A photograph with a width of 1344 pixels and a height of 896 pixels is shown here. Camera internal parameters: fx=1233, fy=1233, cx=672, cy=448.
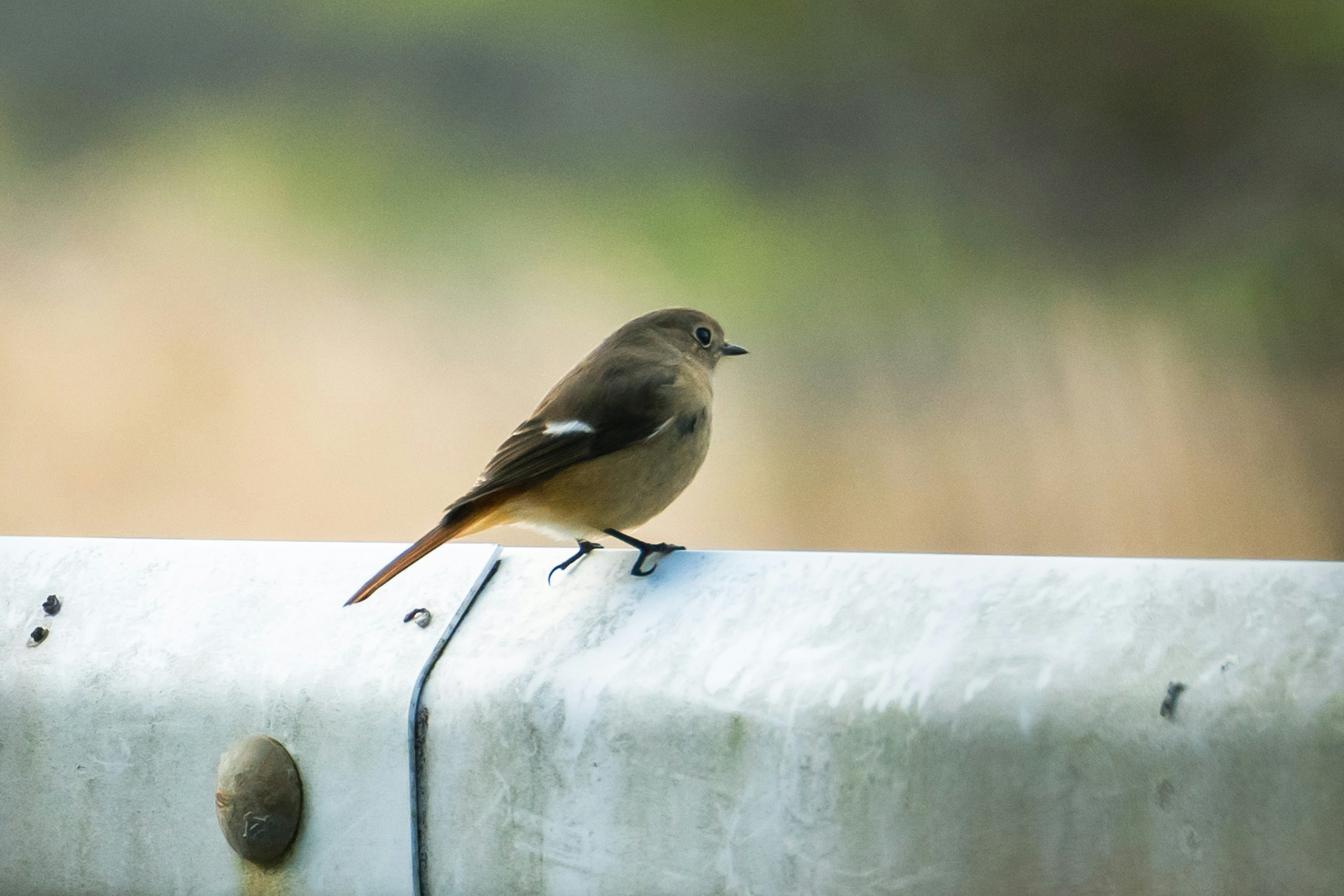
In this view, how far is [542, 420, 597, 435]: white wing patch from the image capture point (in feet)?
9.16

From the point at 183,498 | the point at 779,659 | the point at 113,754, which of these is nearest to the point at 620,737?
the point at 779,659

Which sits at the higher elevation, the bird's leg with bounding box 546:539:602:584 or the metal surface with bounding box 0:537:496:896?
the bird's leg with bounding box 546:539:602:584

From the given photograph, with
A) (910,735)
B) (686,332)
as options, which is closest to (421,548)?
(910,735)

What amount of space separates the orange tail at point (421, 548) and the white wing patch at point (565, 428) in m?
0.35

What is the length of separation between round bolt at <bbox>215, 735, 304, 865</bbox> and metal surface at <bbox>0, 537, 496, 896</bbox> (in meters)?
0.02

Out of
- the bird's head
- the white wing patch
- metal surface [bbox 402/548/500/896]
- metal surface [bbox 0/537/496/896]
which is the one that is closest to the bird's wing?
the white wing patch

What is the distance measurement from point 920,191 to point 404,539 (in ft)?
8.82

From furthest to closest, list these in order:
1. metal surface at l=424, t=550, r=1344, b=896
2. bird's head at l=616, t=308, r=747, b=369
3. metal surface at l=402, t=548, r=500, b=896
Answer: bird's head at l=616, t=308, r=747, b=369
metal surface at l=402, t=548, r=500, b=896
metal surface at l=424, t=550, r=1344, b=896

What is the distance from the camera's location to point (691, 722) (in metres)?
1.51

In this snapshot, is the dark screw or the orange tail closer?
the dark screw

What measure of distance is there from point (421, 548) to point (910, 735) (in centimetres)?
86

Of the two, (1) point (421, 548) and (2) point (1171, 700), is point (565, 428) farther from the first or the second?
(2) point (1171, 700)

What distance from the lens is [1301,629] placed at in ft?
4.51

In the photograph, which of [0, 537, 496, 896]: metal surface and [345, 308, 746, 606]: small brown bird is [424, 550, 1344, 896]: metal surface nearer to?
[0, 537, 496, 896]: metal surface
